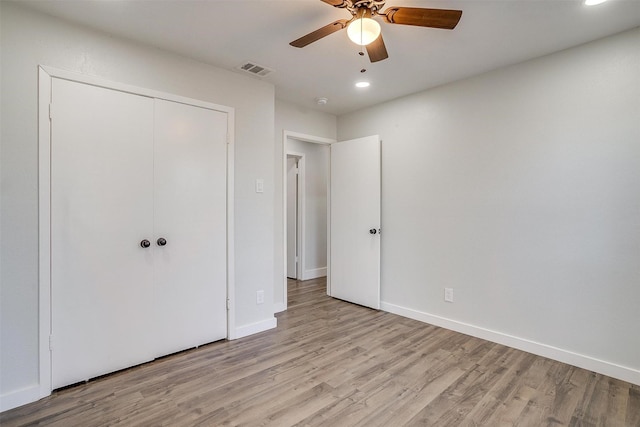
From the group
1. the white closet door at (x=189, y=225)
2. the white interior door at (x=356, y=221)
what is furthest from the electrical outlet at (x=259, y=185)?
the white interior door at (x=356, y=221)

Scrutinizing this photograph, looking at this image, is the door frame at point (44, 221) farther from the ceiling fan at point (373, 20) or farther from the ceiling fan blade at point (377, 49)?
the ceiling fan blade at point (377, 49)

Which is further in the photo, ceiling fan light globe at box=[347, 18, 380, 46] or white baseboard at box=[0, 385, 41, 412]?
white baseboard at box=[0, 385, 41, 412]

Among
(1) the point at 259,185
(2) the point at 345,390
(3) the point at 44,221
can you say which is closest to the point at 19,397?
(3) the point at 44,221

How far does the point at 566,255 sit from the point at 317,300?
2.67 m

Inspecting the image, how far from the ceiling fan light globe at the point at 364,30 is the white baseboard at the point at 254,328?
2543mm

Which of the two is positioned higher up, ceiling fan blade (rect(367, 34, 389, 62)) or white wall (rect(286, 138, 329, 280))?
ceiling fan blade (rect(367, 34, 389, 62))

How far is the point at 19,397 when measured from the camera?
1.89 meters

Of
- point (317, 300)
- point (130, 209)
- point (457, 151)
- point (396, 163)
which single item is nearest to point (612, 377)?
point (457, 151)

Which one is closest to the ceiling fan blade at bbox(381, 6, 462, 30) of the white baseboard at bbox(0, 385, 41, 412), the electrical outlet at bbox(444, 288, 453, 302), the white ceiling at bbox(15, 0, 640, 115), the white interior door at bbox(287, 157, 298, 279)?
the white ceiling at bbox(15, 0, 640, 115)

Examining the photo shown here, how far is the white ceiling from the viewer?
191 cm

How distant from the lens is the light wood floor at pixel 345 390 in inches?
70.9

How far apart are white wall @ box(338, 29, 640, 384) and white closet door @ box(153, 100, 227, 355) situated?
1.98 meters

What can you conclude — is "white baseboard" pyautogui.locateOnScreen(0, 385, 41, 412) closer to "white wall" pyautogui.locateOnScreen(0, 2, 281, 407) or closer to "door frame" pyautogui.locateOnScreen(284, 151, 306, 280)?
"white wall" pyautogui.locateOnScreen(0, 2, 281, 407)

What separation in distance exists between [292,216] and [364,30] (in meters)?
3.81
